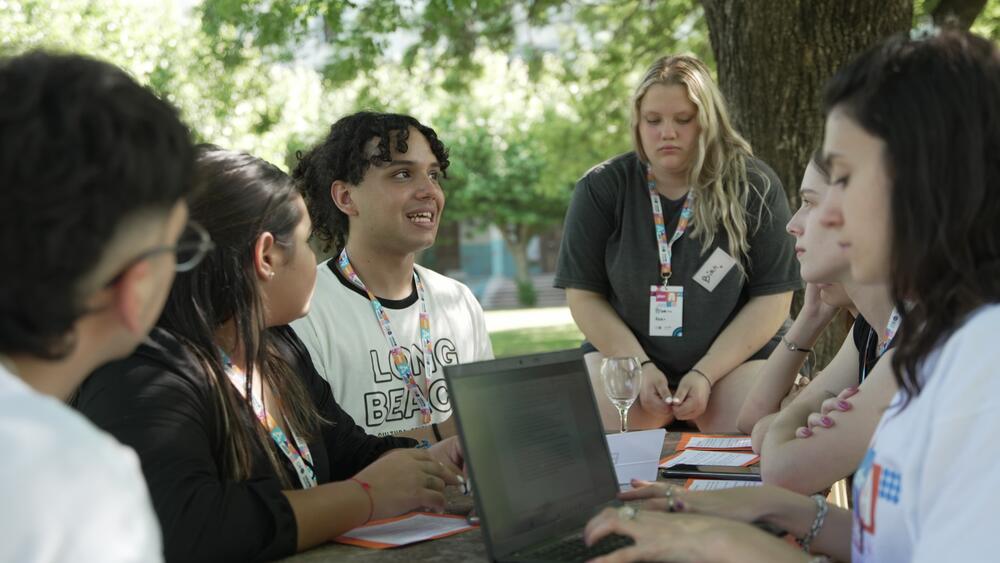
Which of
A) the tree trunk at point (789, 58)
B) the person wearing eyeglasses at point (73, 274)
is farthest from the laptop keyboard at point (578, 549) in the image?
the tree trunk at point (789, 58)

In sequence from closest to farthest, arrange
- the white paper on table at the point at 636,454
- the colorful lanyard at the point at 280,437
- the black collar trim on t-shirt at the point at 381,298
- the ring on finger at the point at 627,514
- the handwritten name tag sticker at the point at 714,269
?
the ring on finger at the point at 627,514
the colorful lanyard at the point at 280,437
the white paper on table at the point at 636,454
the black collar trim on t-shirt at the point at 381,298
the handwritten name tag sticker at the point at 714,269

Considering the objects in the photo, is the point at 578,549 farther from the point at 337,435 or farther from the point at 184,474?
the point at 337,435

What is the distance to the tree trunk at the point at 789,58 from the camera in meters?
5.68

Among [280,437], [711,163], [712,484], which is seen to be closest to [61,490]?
[280,437]

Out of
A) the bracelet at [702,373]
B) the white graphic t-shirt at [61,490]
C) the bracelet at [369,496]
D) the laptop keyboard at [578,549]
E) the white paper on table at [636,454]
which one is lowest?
the bracelet at [702,373]

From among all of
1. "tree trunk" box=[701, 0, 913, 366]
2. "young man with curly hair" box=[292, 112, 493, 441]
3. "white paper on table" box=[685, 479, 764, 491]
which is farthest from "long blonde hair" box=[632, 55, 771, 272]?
"white paper on table" box=[685, 479, 764, 491]

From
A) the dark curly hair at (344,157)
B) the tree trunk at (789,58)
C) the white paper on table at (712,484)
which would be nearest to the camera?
the white paper on table at (712,484)

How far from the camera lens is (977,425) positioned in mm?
1303

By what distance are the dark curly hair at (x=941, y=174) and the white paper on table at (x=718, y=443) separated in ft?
5.42

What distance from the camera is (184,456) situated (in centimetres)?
202

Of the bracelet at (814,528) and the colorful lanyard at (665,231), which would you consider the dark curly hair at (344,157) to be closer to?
the colorful lanyard at (665,231)

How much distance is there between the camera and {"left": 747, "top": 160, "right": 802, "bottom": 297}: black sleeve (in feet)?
14.7

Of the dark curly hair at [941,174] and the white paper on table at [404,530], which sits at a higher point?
the dark curly hair at [941,174]

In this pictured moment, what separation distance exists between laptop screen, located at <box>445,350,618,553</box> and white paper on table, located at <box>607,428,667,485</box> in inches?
19.1
